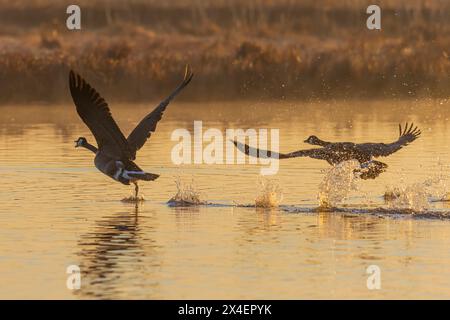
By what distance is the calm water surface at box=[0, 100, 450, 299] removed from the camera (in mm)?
17172

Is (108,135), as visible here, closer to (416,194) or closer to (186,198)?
(186,198)

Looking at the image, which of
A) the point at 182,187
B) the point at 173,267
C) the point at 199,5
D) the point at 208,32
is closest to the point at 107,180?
the point at 182,187

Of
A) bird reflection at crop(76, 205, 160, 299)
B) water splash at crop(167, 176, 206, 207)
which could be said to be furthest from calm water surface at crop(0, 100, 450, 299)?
water splash at crop(167, 176, 206, 207)

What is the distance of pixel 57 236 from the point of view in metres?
20.3

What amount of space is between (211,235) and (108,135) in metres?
3.02

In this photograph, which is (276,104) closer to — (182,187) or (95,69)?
(95,69)

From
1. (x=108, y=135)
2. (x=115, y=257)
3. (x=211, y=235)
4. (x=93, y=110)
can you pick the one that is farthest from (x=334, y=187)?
(x=115, y=257)

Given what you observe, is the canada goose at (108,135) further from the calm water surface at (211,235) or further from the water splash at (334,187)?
the water splash at (334,187)

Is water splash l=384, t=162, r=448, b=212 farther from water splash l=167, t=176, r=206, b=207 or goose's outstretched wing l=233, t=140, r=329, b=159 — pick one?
water splash l=167, t=176, r=206, b=207

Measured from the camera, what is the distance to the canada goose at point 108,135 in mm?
22328

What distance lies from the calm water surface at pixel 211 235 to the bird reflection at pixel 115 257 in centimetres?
1

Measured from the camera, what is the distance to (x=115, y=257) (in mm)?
18812
